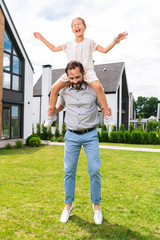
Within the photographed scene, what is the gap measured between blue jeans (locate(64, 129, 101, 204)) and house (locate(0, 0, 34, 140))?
11237mm

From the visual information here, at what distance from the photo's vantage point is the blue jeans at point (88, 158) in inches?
→ 125

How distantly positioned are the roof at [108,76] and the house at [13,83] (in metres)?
7.14

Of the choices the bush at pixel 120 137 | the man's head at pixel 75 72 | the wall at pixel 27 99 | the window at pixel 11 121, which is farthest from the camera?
the bush at pixel 120 137

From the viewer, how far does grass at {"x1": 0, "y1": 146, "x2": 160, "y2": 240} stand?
3.07 metres

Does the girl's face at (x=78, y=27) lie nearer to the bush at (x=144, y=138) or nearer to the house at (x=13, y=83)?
the house at (x=13, y=83)

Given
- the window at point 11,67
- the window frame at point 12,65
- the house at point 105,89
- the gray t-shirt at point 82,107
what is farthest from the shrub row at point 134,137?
the gray t-shirt at point 82,107

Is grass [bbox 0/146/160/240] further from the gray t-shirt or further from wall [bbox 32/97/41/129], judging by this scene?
wall [bbox 32/97/41/129]

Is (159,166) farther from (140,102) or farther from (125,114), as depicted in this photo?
(140,102)

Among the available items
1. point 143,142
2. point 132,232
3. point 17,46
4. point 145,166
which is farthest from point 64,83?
point 143,142

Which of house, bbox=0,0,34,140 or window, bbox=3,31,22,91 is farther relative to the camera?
window, bbox=3,31,22,91

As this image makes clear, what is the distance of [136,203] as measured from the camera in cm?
426

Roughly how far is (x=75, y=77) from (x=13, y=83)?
13.1m

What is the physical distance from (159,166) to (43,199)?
5.08 metres

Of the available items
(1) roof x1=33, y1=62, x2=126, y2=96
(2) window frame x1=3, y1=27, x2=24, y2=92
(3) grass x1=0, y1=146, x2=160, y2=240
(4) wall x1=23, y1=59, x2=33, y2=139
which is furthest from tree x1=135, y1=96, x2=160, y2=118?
(3) grass x1=0, y1=146, x2=160, y2=240
